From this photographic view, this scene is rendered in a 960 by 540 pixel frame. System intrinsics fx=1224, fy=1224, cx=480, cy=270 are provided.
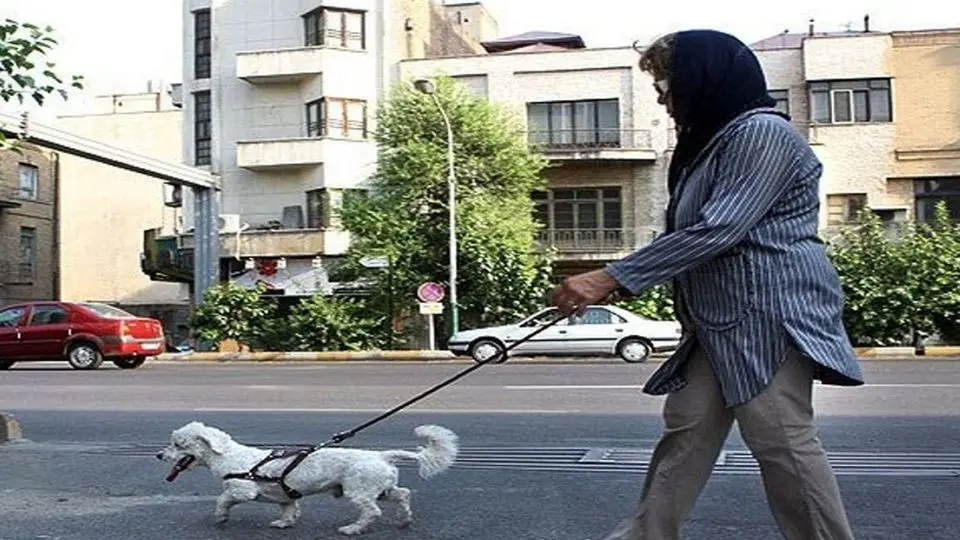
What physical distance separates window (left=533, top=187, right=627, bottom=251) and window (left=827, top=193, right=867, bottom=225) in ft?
19.9

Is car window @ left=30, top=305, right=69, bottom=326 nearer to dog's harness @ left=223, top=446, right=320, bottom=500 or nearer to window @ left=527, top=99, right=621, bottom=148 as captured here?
window @ left=527, top=99, right=621, bottom=148

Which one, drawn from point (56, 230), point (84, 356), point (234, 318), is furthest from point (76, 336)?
point (56, 230)

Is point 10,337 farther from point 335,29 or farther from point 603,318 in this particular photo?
point 335,29

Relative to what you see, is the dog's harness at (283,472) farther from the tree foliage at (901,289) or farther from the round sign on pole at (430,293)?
the tree foliage at (901,289)

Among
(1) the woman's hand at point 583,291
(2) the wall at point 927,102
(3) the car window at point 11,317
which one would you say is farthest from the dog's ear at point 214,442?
(2) the wall at point 927,102

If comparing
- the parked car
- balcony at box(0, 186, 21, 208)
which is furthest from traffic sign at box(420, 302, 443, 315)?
balcony at box(0, 186, 21, 208)

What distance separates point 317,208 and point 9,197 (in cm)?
1705

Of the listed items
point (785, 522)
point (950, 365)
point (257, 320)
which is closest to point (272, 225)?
point (257, 320)

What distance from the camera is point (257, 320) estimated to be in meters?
32.1

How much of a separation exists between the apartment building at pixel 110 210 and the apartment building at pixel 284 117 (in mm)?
12113

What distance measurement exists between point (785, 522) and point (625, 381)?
43.0 ft

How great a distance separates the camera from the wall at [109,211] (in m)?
51.8

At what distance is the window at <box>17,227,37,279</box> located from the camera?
4962 centimetres

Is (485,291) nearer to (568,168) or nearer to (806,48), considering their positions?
(568,168)
